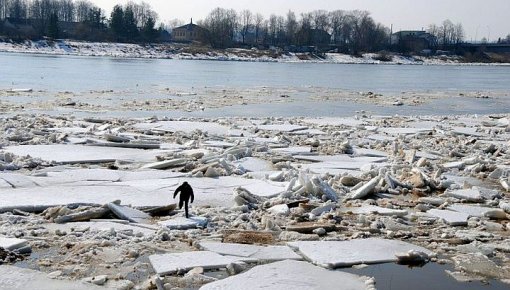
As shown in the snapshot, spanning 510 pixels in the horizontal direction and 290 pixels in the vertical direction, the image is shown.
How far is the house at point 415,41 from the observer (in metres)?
112

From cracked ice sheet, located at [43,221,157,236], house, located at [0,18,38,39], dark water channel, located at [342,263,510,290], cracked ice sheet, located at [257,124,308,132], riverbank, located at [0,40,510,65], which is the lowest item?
dark water channel, located at [342,263,510,290]

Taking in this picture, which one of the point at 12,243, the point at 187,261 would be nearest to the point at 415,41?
the point at 187,261

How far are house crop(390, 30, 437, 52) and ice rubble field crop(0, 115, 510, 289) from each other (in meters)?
103

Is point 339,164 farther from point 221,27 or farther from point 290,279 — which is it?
point 221,27

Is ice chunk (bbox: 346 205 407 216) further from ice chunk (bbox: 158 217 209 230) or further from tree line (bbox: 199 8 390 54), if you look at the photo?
tree line (bbox: 199 8 390 54)

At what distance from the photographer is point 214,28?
100188 mm

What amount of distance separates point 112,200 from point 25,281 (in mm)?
2619

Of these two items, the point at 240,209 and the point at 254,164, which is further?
the point at 254,164

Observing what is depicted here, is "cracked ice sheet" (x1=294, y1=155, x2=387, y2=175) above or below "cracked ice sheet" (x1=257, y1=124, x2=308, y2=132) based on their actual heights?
below

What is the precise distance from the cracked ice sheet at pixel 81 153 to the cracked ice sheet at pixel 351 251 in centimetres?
493

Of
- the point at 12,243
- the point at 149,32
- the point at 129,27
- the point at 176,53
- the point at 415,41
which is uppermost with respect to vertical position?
the point at 415,41

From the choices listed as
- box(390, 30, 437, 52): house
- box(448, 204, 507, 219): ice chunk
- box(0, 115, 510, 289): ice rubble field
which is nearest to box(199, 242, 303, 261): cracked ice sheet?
box(0, 115, 510, 289): ice rubble field

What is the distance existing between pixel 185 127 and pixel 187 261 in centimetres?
921

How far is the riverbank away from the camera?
72387 mm
